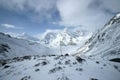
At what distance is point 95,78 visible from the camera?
13.0m

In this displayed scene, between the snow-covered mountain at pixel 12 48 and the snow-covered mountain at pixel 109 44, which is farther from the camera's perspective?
the snow-covered mountain at pixel 12 48

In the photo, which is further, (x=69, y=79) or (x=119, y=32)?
(x=119, y=32)

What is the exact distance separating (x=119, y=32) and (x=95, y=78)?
242 feet

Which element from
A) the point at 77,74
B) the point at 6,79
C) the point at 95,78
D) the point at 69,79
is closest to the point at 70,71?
the point at 77,74

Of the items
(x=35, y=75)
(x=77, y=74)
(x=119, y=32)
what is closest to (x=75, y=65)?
(x=77, y=74)

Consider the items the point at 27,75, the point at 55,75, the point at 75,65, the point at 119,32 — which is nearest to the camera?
the point at 55,75

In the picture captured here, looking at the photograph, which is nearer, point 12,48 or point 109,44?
point 109,44

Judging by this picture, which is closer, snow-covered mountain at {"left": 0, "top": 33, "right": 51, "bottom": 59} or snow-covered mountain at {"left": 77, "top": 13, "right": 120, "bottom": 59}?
snow-covered mountain at {"left": 77, "top": 13, "right": 120, "bottom": 59}

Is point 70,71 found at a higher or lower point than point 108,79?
higher

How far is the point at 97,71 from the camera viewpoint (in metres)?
15.1

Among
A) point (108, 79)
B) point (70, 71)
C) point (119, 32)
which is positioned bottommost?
point (108, 79)

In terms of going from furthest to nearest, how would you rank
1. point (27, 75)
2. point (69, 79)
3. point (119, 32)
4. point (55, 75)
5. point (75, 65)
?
point (119, 32) < point (75, 65) < point (27, 75) < point (55, 75) < point (69, 79)

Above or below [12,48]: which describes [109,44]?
below

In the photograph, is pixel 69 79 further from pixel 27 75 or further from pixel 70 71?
pixel 27 75
